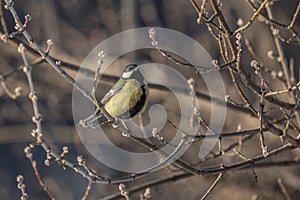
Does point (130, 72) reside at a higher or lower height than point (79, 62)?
lower

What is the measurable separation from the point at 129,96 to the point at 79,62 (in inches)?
112

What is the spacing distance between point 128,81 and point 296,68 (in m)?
4.37

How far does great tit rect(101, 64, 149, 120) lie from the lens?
371cm

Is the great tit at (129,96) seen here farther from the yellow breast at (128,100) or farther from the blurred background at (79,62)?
the blurred background at (79,62)

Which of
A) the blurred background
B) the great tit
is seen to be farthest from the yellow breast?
the blurred background

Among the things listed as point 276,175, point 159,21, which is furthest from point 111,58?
point 276,175

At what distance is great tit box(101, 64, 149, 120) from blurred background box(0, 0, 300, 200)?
221cm

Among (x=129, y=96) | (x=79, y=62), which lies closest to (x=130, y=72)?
(x=129, y=96)

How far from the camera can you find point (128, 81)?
3.96 meters

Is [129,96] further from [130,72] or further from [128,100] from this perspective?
[130,72]

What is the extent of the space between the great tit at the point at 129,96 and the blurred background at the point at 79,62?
2.21m

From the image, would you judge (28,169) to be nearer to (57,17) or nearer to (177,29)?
(57,17)

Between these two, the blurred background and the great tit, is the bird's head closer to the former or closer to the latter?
the great tit

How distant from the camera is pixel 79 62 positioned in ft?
21.5
